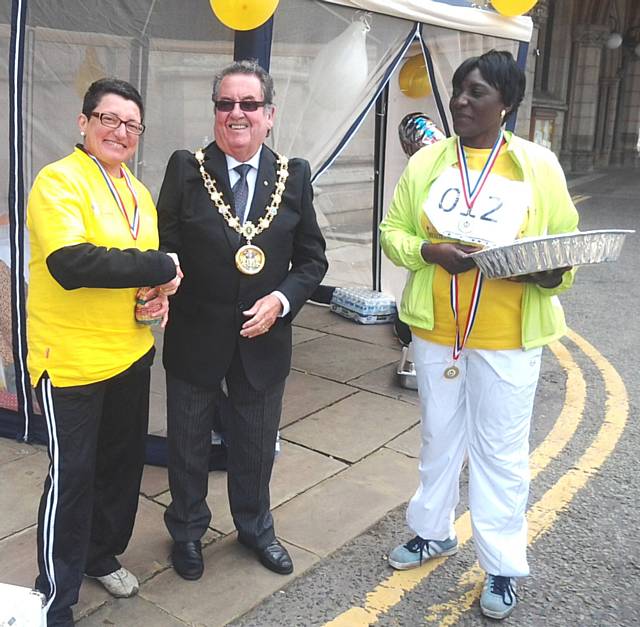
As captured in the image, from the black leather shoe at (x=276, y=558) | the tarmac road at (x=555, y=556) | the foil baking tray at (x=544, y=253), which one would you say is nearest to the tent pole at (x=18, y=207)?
the black leather shoe at (x=276, y=558)

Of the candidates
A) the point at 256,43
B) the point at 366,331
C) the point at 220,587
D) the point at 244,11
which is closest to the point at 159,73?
the point at 256,43

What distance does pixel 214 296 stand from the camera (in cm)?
252

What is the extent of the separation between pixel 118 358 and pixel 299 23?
2.21 m

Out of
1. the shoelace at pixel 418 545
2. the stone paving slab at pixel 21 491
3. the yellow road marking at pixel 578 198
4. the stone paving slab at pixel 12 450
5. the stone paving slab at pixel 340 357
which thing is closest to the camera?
the shoelace at pixel 418 545

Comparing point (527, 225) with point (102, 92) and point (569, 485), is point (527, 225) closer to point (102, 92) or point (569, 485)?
point (102, 92)

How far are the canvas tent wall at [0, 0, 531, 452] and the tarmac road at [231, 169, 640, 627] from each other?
193 cm

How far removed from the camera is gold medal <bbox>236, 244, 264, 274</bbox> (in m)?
2.46

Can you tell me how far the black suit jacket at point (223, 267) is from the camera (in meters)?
2.48

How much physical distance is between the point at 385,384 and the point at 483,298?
2.54m

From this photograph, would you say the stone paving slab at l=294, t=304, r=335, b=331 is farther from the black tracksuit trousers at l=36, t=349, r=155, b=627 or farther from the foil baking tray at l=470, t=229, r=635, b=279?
the foil baking tray at l=470, t=229, r=635, b=279

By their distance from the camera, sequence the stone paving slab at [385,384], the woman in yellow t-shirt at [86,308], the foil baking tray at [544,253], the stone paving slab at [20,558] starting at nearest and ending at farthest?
the woman in yellow t-shirt at [86,308]
the foil baking tray at [544,253]
the stone paving slab at [20,558]
the stone paving slab at [385,384]

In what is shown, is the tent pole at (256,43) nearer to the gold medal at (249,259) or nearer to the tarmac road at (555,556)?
the gold medal at (249,259)

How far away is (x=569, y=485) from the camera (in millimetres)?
3643

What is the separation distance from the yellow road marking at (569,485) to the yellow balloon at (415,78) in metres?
2.43
